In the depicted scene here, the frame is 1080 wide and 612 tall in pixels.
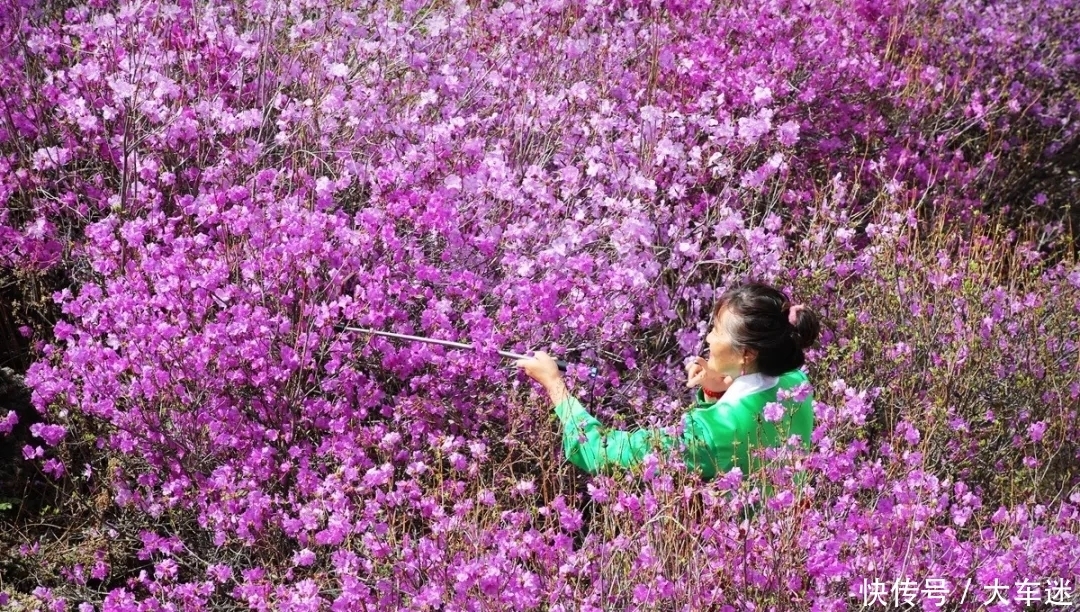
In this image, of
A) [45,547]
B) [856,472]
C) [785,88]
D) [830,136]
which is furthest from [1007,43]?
[45,547]

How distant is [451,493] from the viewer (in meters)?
3.27

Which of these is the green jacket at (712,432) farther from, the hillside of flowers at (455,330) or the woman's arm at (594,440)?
the hillside of flowers at (455,330)

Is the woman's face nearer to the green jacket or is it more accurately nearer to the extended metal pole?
the green jacket

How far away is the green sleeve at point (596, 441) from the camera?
3.31 meters

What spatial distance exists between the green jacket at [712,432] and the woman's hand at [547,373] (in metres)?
0.04

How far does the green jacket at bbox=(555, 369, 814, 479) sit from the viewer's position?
331cm

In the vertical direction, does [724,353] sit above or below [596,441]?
above

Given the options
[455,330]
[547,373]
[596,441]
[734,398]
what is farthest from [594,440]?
[455,330]

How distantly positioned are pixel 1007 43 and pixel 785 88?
6.52 ft

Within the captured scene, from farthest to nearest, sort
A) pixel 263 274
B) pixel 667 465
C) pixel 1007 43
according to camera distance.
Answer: pixel 1007 43, pixel 263 274, pixel 667 465

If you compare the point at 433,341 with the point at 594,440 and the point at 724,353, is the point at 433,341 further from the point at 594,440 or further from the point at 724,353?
the point at 724,353

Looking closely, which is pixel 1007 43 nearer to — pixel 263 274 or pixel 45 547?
pixel 263 274

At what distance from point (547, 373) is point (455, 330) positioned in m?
0.41

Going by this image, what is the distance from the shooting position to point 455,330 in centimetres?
377
